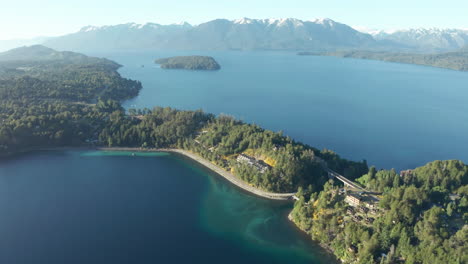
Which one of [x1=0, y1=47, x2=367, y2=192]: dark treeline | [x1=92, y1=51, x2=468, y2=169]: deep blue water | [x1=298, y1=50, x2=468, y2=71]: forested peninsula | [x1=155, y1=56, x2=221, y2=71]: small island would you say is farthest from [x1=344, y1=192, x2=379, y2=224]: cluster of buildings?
[x1=298, y1=50, x2=468, y2=71]: forested peninsula

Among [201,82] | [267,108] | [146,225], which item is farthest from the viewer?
[201,82]

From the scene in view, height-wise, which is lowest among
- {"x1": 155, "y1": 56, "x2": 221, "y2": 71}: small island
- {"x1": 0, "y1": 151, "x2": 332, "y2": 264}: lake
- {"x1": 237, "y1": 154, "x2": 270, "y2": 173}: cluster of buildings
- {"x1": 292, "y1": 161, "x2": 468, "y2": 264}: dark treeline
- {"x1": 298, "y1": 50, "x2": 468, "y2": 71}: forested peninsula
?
{"x1": 0, "y1": 151, "x2": 332, "y2": 264}: lake

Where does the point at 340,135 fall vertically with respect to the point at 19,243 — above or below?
above

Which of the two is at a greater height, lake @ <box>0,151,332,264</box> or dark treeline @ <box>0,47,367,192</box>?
dark treeline @ <box>0,47,367,192</box>

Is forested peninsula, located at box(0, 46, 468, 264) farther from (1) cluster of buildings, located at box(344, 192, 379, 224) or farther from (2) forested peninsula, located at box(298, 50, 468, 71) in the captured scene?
(2) forested peninsula, located at box(298, 50, 468, 71)

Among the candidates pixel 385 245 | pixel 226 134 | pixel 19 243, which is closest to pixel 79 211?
pixel 19 243

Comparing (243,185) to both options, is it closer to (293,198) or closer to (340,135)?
(293,198)

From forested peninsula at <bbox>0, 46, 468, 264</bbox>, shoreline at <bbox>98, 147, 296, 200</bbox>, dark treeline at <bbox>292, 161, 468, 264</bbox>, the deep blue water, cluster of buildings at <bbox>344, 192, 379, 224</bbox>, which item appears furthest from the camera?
the deep blue water
